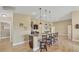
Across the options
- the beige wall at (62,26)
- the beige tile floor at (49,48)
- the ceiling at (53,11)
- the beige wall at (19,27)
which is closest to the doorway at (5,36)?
the beige tile floor at (49,48)

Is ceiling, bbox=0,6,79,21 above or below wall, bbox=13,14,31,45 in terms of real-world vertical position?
above

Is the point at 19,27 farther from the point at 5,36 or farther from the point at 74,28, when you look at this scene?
the point at 74,28

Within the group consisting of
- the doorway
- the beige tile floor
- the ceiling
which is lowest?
the beige tile floor

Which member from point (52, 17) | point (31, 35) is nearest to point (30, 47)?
point (31, 35)

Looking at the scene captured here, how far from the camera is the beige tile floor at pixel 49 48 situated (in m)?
2.25

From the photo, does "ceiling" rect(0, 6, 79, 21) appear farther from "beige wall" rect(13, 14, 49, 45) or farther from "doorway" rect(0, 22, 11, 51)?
"doorway" rect(0, 22, 11, 51)

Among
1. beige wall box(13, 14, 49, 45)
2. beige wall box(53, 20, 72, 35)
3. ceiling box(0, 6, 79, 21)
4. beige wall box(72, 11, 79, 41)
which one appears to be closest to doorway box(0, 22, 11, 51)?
beige wall box(13, 14, 49, 45)

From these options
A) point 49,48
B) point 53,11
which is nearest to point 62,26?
point 53,11

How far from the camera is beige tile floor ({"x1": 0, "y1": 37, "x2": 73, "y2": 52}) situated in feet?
7.39

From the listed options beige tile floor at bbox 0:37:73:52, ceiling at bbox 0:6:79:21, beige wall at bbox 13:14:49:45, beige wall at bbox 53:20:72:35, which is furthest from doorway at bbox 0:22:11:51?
beige wall at bbox 53:20:72:35

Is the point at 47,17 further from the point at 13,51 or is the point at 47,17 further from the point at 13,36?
the point at 13,51

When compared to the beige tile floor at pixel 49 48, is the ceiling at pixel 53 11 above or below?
above

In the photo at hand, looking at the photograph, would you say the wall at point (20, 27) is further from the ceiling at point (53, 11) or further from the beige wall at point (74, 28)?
the beige wall at point (74, 28)
